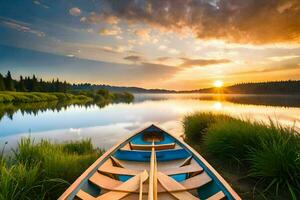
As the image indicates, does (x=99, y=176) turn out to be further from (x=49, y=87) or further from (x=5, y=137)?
(x=49, y=87)

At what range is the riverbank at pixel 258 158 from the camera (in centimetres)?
408

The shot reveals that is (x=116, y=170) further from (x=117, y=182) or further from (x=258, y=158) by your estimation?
(x=258, y=158)

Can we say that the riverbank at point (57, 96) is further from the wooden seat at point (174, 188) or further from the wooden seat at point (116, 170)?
the wooden seat at point (174, 188)

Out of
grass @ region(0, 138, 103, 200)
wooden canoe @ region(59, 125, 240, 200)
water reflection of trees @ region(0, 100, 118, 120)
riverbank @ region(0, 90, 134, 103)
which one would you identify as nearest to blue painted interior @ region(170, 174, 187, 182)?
wooden canoe @ region(59, 125, 240, 200)

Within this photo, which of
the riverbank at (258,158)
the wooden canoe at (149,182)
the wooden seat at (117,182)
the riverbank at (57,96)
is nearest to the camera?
the wooden canoe at (149,182)

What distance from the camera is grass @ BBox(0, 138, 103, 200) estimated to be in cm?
336

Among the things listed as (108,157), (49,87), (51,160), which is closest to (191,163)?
(108,157)

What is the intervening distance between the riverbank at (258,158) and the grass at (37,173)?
349 centimetres

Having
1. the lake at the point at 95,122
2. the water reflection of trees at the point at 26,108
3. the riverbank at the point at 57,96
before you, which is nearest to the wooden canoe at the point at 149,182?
the lake at the point at 95,122

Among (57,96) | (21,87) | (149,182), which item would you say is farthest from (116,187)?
(21,87)

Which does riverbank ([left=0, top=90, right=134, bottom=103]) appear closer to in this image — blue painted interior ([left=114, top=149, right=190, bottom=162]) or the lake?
the lake

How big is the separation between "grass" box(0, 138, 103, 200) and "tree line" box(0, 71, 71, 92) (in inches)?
2281

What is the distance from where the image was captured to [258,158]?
4.52 metres

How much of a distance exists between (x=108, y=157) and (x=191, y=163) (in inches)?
65.7
